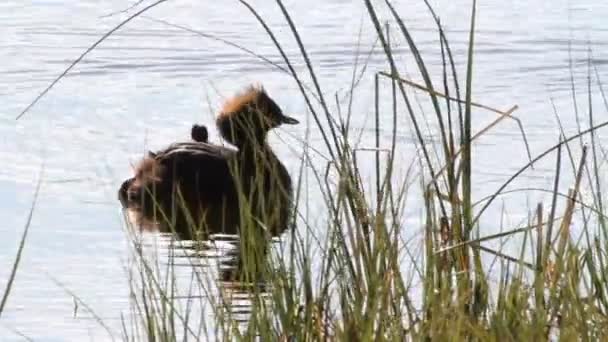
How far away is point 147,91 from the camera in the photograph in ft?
37.2

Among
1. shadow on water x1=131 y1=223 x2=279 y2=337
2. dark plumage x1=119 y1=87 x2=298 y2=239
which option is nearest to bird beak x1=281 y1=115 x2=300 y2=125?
dark plumage x1=119 y1=87 x2=298 y2=239

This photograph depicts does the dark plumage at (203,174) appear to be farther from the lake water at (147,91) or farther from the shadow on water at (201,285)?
the shadow on water at (201,285)

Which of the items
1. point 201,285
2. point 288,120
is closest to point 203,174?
point 288,120

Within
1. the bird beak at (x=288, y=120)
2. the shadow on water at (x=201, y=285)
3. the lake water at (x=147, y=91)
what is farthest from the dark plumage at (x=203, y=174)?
the shadow on water at (x=201, y=285)

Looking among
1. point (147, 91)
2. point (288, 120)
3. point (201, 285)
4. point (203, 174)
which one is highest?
point (147, 91)

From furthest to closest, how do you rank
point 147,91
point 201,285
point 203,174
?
point 147,91, point 203,174, point 201,285

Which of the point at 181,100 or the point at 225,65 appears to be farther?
the point at 225,65

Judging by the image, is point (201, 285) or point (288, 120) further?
point (288, 120)

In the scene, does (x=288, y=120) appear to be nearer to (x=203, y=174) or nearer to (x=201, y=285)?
(x=203, y=174)

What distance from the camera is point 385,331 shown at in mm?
4152

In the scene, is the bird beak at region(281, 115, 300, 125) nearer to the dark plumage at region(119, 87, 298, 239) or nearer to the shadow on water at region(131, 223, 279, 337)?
the dark plumage at region(119, 87, 298, 239)

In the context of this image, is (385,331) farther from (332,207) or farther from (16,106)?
(16,106)

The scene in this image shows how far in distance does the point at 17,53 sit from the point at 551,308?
8723 millimetres

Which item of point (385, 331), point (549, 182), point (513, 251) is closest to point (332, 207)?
point (385, 331)
